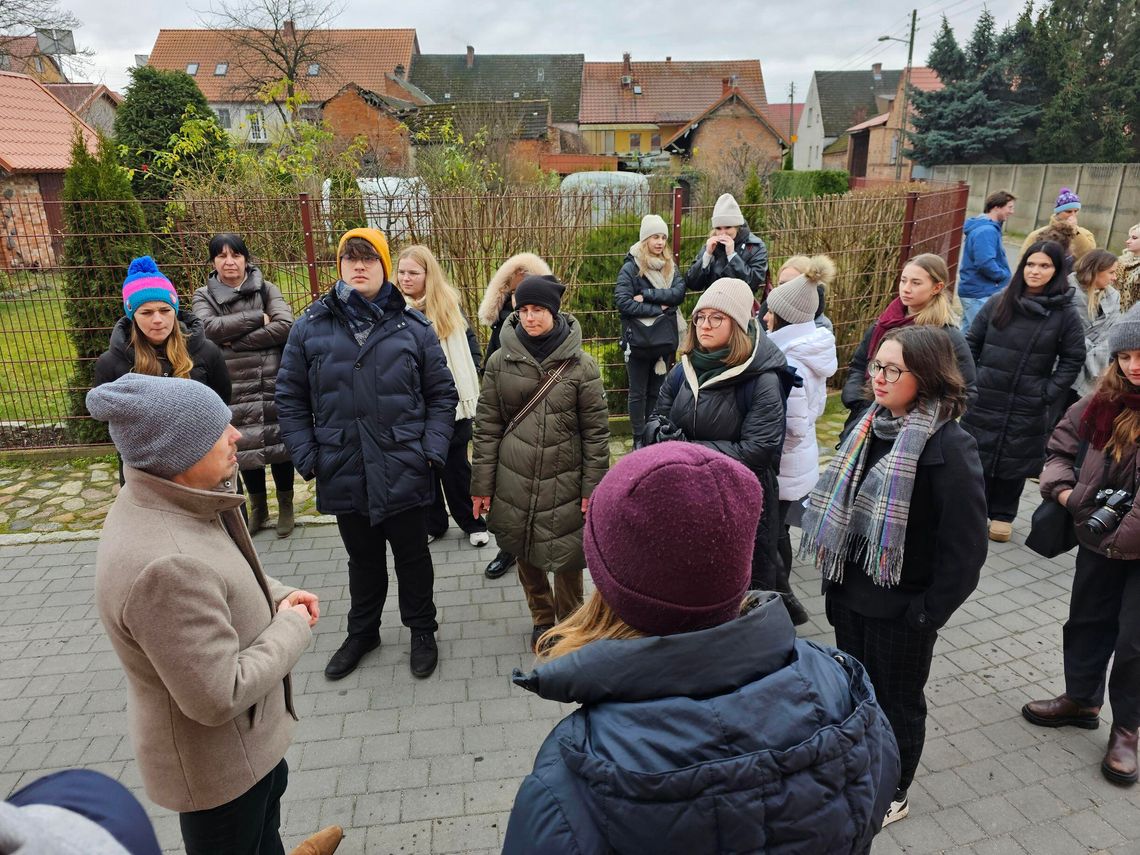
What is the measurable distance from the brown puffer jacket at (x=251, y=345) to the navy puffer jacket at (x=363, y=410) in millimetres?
1515

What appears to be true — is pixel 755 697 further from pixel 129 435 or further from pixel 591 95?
pixel 591 95

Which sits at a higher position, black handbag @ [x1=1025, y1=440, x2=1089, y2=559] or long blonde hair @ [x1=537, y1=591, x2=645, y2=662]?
long blonde hair @ [x1=537, y1=591, x2=645, y2=662]

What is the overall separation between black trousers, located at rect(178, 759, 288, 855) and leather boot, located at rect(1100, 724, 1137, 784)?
334cm

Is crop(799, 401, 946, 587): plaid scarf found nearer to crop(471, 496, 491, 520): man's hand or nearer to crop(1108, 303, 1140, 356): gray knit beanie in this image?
crop(1108, 303, 1140, 356): gray knit beanie

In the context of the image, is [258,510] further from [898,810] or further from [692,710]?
[692,710]

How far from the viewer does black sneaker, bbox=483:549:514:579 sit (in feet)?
16.1

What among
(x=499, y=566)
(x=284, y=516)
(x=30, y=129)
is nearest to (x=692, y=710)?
(x=499, y=566)

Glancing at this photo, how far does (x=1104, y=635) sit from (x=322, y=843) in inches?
135

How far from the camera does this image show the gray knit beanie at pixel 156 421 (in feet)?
6.16

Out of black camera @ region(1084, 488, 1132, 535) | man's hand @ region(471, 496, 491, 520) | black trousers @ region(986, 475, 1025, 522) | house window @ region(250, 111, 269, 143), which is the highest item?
house window @ region(250, 111, 269, 143)

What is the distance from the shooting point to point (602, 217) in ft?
25.0

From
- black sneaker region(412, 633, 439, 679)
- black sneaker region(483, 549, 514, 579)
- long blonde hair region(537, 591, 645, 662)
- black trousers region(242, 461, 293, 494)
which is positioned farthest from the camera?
black trousers region(242, 461, 293, 494)

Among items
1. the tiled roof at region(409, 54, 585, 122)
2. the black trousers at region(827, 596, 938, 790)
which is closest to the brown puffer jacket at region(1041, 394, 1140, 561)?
the black trousers at region(827, 596, 938, 790)

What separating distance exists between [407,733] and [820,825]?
8.72 feet
